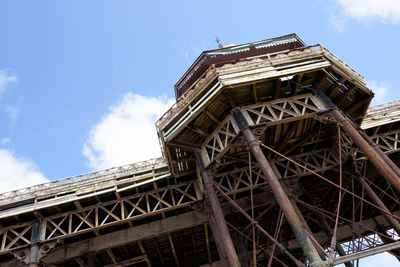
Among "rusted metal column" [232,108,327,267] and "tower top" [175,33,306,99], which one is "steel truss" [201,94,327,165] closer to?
"rusted metal column" [232,108,327,267]

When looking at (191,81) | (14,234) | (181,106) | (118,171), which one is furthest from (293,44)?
(14,234)

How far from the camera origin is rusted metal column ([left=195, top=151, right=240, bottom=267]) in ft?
29.4

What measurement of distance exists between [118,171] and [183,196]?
3540mm

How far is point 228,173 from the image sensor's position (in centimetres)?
1373

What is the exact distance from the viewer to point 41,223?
13.0m

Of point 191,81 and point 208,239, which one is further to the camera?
point 191,81

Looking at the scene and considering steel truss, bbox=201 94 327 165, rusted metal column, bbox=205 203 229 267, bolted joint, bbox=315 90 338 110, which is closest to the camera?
rusted metal column, bbox=205 203 229 267

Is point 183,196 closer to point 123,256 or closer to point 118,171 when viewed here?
point 118,171

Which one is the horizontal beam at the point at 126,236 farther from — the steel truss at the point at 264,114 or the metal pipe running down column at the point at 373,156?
the metal pipe running down column at the point at 373,156

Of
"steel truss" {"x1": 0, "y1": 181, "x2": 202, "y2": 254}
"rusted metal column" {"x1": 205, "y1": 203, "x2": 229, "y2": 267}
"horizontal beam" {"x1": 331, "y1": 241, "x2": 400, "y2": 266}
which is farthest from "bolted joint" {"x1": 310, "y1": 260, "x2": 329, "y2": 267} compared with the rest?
"steel truss" {"x1": 0, "y1": 181, "x2": 202, "y2": 254}

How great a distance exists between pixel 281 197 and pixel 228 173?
18.1ft

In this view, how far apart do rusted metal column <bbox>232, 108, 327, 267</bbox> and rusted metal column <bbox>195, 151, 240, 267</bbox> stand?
2175 millimetres

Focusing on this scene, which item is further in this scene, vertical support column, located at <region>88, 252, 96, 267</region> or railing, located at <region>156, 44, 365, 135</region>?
vertical support column, located at <region>88, 252, 96, 267</region>

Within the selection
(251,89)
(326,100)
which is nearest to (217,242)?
(251,89)
